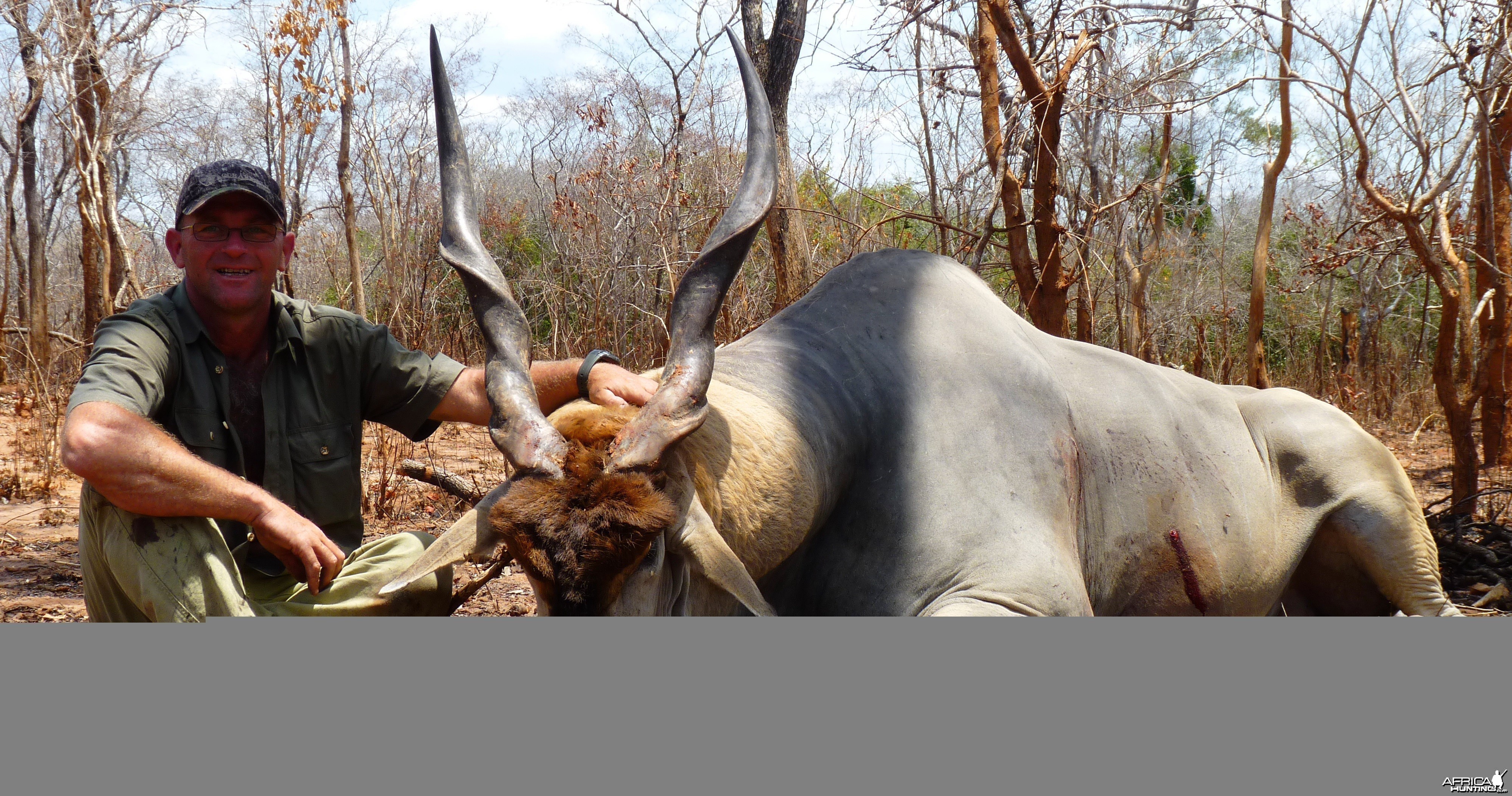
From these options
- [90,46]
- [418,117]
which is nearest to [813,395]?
[90,46]

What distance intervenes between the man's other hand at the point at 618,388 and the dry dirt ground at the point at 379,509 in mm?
2202

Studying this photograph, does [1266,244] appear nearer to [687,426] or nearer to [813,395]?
[813,395]

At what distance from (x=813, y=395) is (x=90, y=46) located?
37.4 feet

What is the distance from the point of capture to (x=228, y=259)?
3.44 meters

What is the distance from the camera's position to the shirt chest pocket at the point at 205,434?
3291 mm

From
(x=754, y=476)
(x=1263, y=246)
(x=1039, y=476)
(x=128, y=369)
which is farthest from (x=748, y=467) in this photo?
(x=1263, y=246)

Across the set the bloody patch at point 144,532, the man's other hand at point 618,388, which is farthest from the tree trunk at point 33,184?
the man's other hand at point 618,388

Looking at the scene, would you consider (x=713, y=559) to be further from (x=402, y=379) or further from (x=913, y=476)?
(x=402, y=379)

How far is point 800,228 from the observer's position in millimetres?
8031

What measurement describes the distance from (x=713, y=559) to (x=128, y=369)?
1.76 meters

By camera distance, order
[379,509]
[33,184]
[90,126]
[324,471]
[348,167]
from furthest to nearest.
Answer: [33,184]
[90,126]
[348,167]
[379,509]
[324,471]

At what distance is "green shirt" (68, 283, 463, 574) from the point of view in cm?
316

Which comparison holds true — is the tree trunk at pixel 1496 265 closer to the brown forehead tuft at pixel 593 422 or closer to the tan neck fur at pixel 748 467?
the tan neck fur at pixel 748 467

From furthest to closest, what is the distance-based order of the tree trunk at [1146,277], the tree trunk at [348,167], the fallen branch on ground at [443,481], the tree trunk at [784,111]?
1. the tree trunk at [348,167]
2. the tree trunk at [1146,277]
3. the tree trunk at [784,111]
4. the fallen branch on ground at [443,481]
